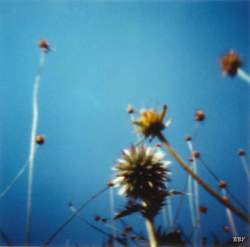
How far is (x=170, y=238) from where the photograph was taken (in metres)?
5.58

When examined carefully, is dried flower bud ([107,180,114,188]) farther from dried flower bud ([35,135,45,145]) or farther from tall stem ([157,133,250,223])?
tall stem ([157,133,250,223])

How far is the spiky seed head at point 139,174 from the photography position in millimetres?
6609

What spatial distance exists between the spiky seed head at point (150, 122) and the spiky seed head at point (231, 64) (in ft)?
3.27

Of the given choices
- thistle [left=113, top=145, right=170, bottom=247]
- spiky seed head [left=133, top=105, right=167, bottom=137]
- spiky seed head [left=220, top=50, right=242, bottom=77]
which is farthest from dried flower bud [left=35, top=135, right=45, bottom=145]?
spiky seed head [left=220, top=50, right=242, bottom=77]

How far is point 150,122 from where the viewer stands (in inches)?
160

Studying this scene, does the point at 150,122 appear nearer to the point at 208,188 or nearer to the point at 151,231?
the point at 208,188

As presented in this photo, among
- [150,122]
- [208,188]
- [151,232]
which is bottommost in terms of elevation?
[151,232]

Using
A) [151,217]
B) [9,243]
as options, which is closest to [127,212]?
[151,217]

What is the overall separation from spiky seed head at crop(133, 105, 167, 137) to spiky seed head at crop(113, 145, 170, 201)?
2570 millimetres

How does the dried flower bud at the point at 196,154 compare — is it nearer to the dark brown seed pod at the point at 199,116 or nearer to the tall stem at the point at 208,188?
the dark brown seed pod at the point at 199,116

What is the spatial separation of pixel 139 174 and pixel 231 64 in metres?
4.09

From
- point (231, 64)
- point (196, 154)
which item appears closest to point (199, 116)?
point (196, 154)

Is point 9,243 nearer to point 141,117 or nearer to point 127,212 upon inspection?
point 127,212

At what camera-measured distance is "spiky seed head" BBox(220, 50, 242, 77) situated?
3.00 meters
